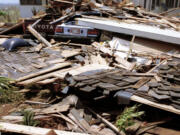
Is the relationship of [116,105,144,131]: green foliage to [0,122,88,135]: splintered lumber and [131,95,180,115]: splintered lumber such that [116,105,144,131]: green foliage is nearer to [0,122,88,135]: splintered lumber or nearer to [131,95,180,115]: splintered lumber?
[131,95,180,115]: splintered lumber

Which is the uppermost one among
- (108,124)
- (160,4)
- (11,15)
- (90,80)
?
(160,4)

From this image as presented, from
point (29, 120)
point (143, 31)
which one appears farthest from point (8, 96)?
point (143, 31)

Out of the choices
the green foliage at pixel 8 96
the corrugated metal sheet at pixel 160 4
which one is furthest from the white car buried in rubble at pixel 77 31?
the corrugated metal sheet at pixel 160 4

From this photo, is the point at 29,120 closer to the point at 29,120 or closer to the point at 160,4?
the point at 29,120

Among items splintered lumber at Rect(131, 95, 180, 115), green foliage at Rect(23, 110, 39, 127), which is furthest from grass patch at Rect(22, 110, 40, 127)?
splintered lumber at Rect(131, 95, 180, 115)

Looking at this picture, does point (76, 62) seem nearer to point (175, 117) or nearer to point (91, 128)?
point (91, 128)

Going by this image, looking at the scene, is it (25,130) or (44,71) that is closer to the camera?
(25,130)

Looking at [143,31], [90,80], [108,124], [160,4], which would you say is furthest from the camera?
[160,4]

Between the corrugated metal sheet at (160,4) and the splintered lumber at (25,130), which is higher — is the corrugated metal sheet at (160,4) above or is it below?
above

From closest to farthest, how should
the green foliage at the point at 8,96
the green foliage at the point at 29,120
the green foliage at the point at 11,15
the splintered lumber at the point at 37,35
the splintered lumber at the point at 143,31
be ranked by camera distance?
the green foliage at the point at 29,120 → the green foliage at the point at 8,96 → the splintered lumber at the point at 143,31 → the splintered lumber at the point at 37,35 → the green foliage at the point at 11,15

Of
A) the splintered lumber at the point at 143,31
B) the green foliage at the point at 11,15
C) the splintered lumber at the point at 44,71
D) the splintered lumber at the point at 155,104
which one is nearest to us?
the splintered lumber at the point at 155,104

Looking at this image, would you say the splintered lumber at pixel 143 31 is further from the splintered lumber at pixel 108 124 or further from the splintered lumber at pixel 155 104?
the splintered lumber at pixel 108 124

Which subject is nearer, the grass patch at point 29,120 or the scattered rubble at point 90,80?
the scattered rubble at point 90,80

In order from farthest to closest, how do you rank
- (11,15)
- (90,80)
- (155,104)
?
1. (11,15)
2. (90,80)
3. (155,104)
